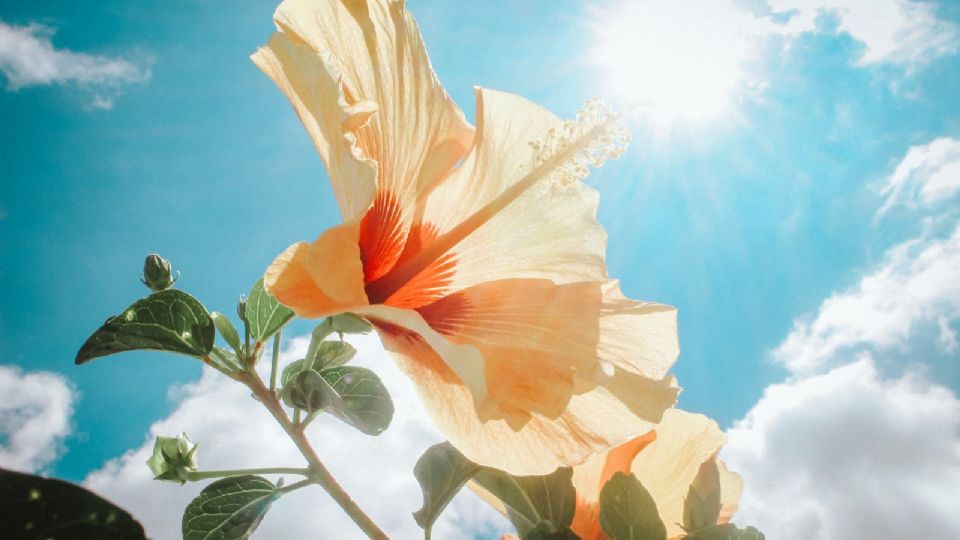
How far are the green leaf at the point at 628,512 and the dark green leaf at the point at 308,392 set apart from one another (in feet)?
1.80

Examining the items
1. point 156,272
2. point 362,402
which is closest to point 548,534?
point 362,402

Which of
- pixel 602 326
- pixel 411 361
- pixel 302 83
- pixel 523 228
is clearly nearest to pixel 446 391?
pixel 411 361

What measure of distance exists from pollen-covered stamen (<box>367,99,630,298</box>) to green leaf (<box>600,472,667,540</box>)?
1.78 ft

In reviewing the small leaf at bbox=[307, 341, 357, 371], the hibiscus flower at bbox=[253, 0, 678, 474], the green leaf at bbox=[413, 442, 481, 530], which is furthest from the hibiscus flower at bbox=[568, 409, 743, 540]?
the small leaf at bbox=[307, 341, 357, 371]

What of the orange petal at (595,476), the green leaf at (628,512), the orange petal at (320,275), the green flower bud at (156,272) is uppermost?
the green flower bud at (156,272)

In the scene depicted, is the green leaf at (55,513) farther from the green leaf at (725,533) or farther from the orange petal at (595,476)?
the green leaf at (725,533)

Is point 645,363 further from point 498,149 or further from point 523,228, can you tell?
point 498,149

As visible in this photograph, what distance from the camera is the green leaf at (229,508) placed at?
4.57 feet

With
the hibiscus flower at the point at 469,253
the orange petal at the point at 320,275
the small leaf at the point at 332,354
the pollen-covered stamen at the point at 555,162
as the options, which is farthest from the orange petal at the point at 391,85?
the small leaf at the point at 332,354

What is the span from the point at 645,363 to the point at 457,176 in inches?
20.3

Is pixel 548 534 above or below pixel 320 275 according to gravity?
below

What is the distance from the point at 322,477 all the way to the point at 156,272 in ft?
2.09

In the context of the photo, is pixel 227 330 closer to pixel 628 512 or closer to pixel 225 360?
pixel 225 360

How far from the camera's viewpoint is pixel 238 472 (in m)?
1.42
